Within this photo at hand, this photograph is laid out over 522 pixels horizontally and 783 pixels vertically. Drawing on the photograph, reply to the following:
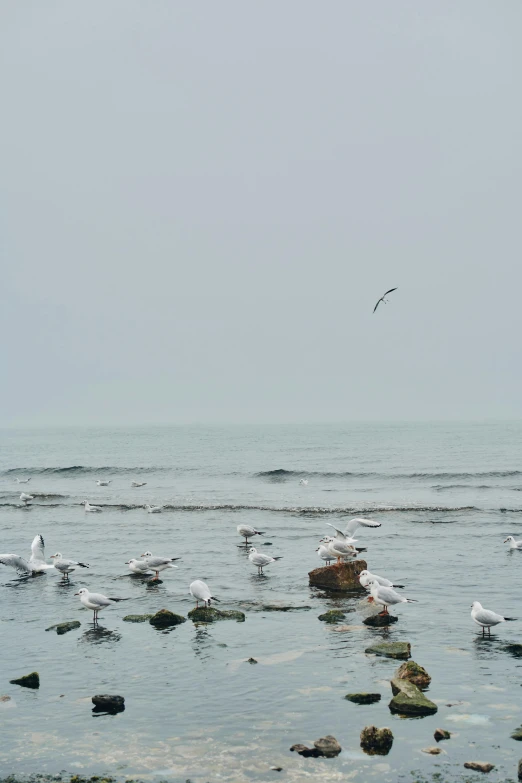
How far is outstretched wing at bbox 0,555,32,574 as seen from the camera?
19656 millimetres

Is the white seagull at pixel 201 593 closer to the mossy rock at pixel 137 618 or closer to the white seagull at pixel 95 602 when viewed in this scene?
the mossy rock at pixel 137 618

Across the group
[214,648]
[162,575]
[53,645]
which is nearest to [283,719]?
[214,648]

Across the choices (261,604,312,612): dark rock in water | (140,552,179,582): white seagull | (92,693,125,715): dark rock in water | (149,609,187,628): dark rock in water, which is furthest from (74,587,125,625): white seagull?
(92,693,125,715): dark rock in water

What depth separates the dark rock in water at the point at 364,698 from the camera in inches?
383

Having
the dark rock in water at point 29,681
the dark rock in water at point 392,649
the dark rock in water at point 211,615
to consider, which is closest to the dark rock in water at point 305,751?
the dark rock in water at point 392,649

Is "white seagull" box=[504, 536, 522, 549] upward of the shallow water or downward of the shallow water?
upward

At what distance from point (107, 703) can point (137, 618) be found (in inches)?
188

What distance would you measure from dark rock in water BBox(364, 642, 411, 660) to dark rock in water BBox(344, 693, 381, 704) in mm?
1965

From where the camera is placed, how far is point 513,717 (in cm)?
920

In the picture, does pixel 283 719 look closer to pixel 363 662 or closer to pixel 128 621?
pixel 363 662

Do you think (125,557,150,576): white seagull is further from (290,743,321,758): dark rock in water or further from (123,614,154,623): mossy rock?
(290,743,321,758): dark rock in water

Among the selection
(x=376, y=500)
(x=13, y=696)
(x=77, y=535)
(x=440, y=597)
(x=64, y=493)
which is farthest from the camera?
(x=64, y=493)

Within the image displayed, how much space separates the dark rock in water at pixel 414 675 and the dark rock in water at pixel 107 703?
11.9 ft

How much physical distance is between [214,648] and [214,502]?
25.9 metres
